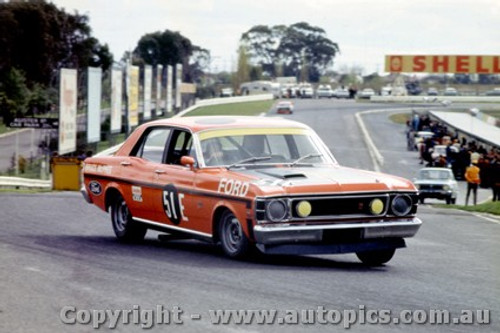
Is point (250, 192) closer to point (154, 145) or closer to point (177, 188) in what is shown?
point (177, 188)

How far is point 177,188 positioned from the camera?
1309cm

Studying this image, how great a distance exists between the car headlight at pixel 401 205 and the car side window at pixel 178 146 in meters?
2.47

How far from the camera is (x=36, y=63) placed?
10744 centimetres

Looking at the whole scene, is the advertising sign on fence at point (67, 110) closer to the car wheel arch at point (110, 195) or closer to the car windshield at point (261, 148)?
the car wheel arch at point (110, 195)

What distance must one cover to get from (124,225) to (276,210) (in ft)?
10.5

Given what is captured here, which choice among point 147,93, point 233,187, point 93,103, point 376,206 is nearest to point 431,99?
point 147,93

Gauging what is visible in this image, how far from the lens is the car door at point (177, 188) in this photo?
12.9 metres

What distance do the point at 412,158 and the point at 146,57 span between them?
349 feet

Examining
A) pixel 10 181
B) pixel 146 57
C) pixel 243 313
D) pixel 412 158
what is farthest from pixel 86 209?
pixel 146 57

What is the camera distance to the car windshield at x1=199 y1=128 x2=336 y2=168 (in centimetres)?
1294

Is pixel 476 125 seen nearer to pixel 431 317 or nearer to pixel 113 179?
pixel 113 179

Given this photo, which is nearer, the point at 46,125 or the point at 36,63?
the point at 46,125

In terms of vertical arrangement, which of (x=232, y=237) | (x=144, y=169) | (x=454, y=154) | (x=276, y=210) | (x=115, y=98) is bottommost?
(x=454, y=154)

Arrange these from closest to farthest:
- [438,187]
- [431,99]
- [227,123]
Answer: [227,123]
[438,187]
[431,99]
